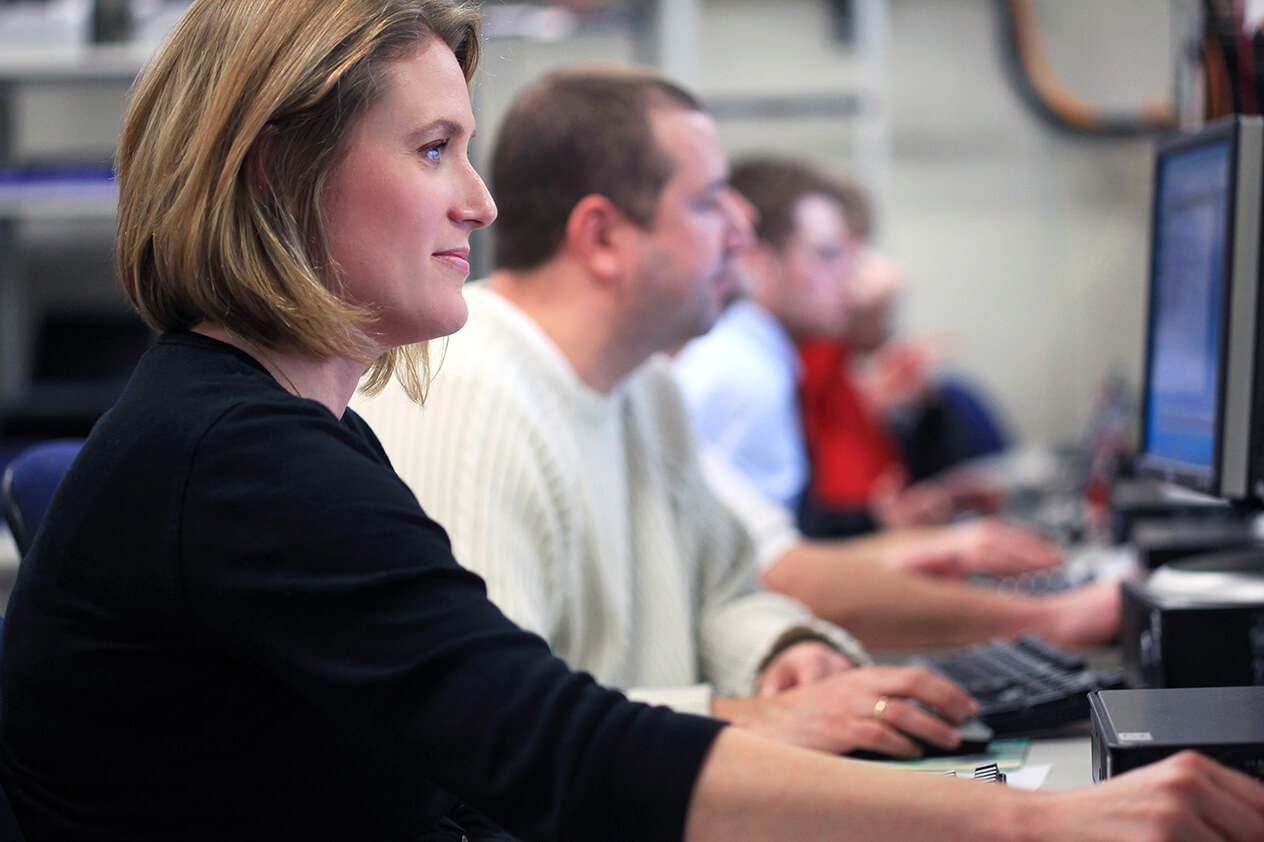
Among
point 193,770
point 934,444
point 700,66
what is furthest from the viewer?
point 700,66

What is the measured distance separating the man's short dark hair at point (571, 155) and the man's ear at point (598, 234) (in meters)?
0.01

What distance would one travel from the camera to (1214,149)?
4.17 ft

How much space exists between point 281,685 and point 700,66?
Result: 4890 mm

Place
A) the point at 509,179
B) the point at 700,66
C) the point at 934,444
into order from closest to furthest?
the point at 509,179 < the point at 934,444 < the point at 700,66

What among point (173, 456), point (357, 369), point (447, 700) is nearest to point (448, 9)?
point (357, 369)

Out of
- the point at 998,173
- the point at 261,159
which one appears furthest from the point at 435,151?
the point at 998,173

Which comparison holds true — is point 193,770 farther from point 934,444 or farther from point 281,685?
point 934,444

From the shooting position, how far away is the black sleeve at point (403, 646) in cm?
63

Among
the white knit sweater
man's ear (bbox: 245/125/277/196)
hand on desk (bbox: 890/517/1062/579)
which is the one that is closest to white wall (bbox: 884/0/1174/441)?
hand on desk (bbox: 890/517/1062/579)

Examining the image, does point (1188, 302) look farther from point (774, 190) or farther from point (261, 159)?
point (774, 190)

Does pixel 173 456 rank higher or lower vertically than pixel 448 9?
lower

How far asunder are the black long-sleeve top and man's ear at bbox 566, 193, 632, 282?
2.64ft

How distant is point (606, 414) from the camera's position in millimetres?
1579

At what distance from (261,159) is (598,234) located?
792 mm
